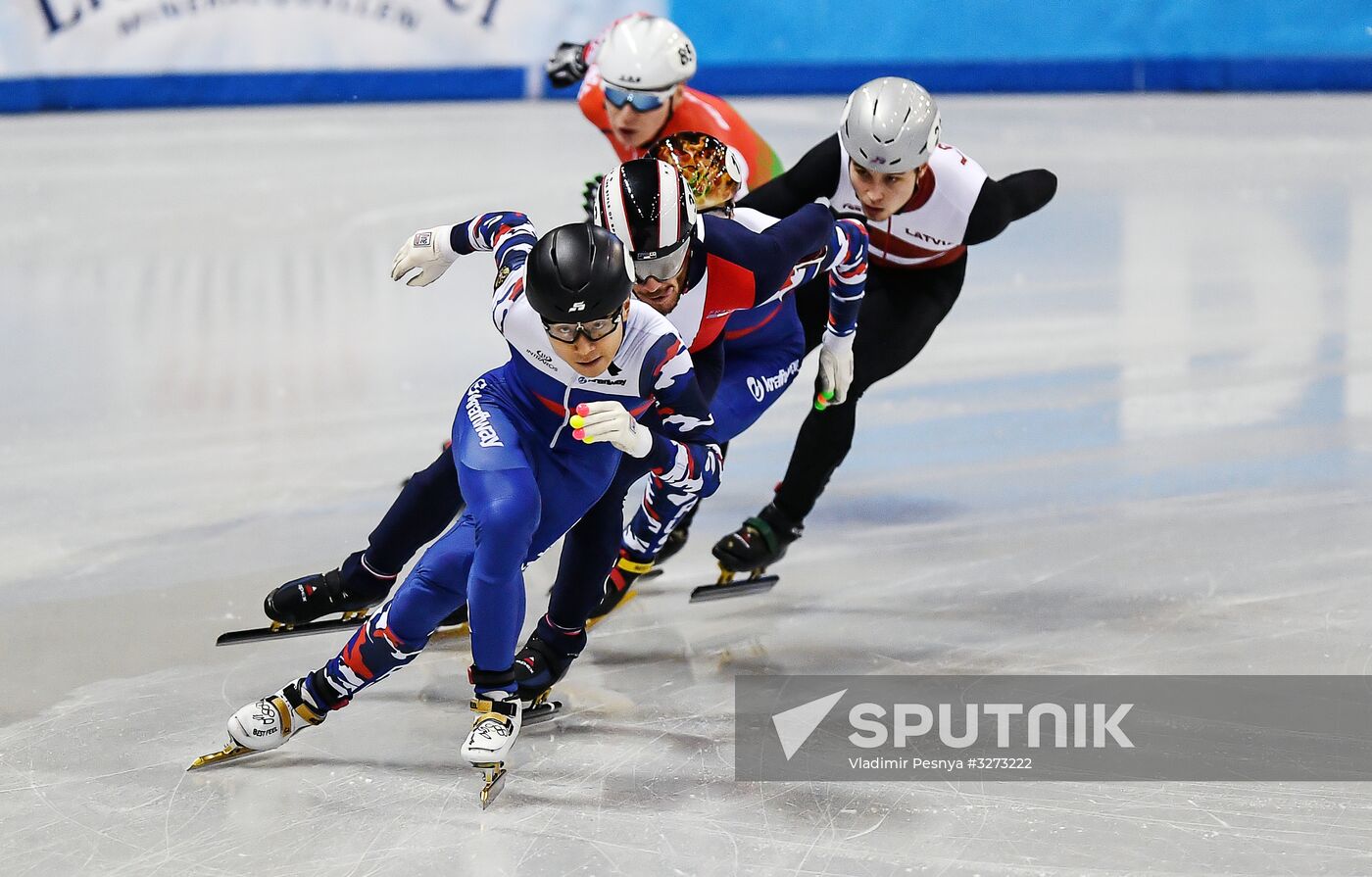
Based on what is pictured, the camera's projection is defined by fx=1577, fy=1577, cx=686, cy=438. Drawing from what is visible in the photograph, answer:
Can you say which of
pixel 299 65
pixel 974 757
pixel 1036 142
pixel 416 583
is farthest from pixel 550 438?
pixel 299 65

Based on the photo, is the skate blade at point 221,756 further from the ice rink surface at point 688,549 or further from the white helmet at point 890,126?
the white helmet at point 890,126

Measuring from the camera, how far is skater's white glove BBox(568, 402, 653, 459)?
10.0 feet

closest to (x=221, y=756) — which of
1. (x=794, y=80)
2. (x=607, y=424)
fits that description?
(x=607, y=424)

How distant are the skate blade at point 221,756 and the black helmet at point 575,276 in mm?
1128

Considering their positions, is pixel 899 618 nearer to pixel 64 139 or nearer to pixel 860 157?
pixel 860 157

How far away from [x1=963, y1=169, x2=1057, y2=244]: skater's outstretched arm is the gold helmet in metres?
0.88

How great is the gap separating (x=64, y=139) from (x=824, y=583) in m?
8.70

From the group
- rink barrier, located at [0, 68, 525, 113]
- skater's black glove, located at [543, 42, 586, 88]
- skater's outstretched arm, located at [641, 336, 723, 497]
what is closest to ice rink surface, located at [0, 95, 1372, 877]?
skater's outstretched arm, located at [641, 336, 723, 497]

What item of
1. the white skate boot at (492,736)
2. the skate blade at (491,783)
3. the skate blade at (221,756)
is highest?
the white skate boot at (492,736)

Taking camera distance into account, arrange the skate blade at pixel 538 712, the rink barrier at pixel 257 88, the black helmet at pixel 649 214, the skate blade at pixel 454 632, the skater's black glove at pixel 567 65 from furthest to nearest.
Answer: the rink barrier at pixel 257 88
the skater's black glove at pixel 567 65
the skate blade at pixel 454 632
the skate blade at pixel 538 712
the black helmet at pixel 649 214

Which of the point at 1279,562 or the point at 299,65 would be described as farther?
the point at 299,65

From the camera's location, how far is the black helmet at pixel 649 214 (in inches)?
134

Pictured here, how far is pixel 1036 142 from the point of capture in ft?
36.1
